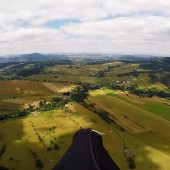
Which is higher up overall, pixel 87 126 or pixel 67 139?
pixel 67 139

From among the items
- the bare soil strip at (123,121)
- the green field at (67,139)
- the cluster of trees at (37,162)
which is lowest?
the bare soil strip at (123,121)

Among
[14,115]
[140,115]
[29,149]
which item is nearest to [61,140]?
[29,149]

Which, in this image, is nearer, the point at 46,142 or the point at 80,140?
the point at 80,140

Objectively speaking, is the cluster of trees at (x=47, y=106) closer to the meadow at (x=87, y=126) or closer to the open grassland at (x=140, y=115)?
the meadow at (x=87, y=126)

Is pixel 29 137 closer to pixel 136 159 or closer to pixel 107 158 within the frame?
pixel 136 159

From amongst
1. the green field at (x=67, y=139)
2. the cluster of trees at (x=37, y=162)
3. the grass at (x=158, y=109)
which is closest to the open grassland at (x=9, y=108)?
the green field at (x=67, y=139)

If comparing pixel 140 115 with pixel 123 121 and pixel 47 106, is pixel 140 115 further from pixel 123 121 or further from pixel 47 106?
pixel 47 106

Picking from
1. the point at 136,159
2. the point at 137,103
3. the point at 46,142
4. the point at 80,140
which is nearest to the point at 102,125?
the point at 46,142

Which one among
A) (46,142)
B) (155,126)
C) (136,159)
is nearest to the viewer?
(136,159)
